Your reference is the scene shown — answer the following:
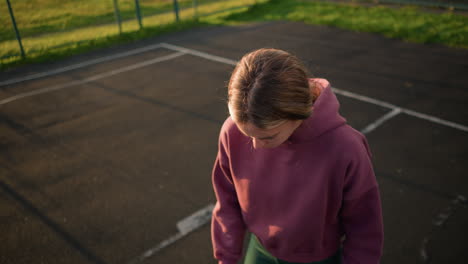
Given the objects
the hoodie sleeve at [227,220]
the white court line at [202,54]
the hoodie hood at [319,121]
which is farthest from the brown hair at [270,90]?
the white court line at [202,54]

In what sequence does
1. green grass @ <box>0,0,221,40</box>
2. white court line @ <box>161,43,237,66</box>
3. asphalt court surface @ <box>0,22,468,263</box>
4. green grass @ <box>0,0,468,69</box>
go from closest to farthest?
asphalt court surface @ <box>0,22,468,263</box>
white court line @ <box>161,43,237,66</box>
green grass @ <box>0,0,468,69</box>
green grass @ <box>0,0,221,40</box>

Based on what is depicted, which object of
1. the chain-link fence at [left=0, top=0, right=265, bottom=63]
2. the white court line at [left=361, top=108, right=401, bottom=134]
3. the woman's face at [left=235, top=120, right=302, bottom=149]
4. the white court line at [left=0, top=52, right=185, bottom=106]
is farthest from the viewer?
the chain-link fence at [left=0, top=0, right=265, bottom=63]

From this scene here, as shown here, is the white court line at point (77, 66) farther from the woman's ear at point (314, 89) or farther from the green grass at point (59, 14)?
the woman's ear at point (314, 89)

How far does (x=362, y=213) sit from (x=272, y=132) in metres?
0.65

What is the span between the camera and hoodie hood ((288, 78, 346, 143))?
173 centimetres

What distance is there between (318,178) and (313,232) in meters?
0.32

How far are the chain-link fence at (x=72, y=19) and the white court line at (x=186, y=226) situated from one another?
344 inches

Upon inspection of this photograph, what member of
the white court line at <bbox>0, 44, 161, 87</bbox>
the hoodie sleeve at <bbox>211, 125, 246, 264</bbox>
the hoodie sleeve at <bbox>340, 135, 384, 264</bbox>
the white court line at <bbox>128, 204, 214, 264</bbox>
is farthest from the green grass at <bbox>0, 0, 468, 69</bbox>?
the hoodie sleeve at <bbox>340, 135, 384, 264</bbox>

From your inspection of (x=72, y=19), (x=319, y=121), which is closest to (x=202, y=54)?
(x=72, y=19)

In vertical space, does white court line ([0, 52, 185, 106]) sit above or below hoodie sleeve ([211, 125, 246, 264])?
below

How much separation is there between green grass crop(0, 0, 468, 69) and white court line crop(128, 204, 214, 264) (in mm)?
8206

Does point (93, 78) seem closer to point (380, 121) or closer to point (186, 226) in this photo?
point (186, 226)

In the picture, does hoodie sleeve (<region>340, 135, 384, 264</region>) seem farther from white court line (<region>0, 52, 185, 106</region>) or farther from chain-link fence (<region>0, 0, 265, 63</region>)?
chain-link fence (<region>0, 0, 265, 63</region>)

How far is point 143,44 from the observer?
1144 centimetres
